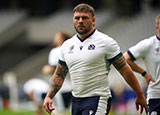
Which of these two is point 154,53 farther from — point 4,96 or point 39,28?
point 39,28

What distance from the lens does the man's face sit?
19.0ft

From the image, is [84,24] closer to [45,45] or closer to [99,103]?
[99,103]

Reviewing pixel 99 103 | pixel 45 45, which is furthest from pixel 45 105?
pixel 45 45

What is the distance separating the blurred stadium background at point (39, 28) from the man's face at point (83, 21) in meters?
13.7

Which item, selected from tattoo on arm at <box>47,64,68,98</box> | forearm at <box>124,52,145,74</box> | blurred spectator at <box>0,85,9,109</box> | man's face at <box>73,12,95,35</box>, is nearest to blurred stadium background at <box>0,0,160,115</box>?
blurred spectator at <box>0,85,9,109</box>

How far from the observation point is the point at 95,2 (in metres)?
26.6

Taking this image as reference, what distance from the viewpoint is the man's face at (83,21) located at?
5.80 m

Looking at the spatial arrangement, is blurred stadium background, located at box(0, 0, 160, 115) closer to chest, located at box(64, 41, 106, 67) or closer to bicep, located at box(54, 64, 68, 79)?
bicep, located at box(54, 64, 68, 79)

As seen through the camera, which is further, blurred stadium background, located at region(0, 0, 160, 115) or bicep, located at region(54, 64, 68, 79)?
blurred stadium background, located at region(0, 0, 160, 115)

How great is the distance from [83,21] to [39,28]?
21622mm

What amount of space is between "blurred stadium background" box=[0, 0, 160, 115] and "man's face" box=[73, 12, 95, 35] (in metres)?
13.7

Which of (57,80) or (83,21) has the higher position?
(83,21)

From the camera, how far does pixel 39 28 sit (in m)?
27.2

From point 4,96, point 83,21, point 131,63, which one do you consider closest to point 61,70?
point 83,21
